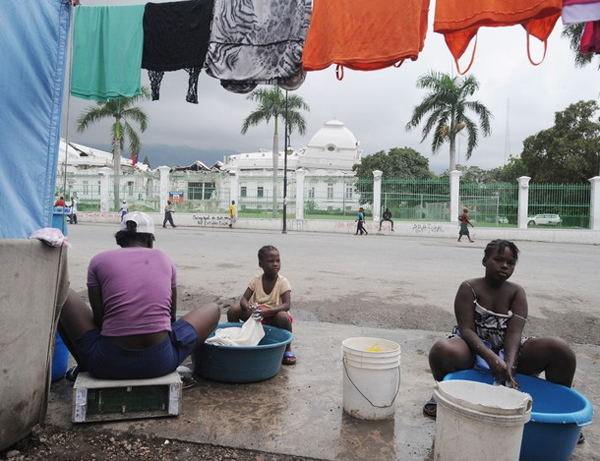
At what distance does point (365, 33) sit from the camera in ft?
12.2

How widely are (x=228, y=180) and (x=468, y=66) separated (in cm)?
2363

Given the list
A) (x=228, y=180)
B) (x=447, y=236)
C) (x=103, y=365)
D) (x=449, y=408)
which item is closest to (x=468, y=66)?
(x=449, y=408)

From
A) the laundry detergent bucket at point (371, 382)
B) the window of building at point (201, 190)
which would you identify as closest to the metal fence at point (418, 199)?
the window of building at point (201, 190)

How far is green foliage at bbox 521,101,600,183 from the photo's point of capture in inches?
1018

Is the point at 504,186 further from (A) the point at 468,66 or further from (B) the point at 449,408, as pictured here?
(B) the point at 449,408

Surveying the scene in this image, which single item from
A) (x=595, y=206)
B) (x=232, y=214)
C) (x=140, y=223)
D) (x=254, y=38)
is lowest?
(x=232, y=214)

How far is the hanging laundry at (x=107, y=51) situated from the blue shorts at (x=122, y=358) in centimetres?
239

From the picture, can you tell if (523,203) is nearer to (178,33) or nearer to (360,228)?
(360,228)

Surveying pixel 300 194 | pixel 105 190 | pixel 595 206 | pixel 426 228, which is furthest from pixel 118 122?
pixel 595 206

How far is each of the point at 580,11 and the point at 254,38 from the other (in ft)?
8.15

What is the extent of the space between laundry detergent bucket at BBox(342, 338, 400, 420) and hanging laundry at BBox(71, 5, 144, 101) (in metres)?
3.09

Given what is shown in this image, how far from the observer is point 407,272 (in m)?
8.59

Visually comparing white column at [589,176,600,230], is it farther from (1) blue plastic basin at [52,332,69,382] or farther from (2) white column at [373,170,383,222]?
(1) blue plastic basin at [52,332,69,382]

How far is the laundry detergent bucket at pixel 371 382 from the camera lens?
109 inches
